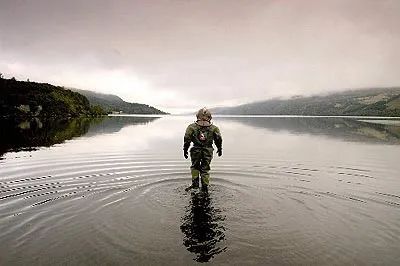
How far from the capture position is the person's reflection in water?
9.55m

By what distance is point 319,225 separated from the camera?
12.0 metres

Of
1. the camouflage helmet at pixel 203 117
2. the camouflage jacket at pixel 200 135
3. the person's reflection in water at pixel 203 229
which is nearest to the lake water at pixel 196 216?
the person's reflection in water at pixel 203 229

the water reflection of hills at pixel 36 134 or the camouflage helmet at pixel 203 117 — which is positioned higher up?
the camouflage helmet at pixel 203 117

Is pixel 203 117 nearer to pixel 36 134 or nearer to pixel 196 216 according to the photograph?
pixel 196 216

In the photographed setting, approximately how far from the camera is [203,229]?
11.3 metres

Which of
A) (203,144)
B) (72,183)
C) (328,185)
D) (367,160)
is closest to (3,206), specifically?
(72,183)

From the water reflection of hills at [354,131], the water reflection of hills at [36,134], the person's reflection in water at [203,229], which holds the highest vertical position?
the water reflection of hills at [36,134]

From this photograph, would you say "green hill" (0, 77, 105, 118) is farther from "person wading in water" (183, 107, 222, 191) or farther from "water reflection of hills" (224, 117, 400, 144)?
"person wading in water" (183, 107, 222, 191)

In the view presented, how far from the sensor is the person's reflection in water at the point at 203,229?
955 centimetres

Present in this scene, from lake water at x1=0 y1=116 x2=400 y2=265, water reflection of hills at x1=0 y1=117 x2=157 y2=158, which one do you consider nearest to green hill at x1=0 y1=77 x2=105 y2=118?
water reflection of hills at x1=0 y1=117 x2=157 y2=158

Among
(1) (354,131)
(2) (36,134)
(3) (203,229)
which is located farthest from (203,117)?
(1) (354,131)

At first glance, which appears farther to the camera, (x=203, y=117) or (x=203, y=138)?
(x=203, y=117)

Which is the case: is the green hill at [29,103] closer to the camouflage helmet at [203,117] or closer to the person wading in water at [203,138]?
the person wading in water at [203,138]

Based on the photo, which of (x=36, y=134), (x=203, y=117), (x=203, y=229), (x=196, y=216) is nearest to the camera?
(x=203, y=229)
